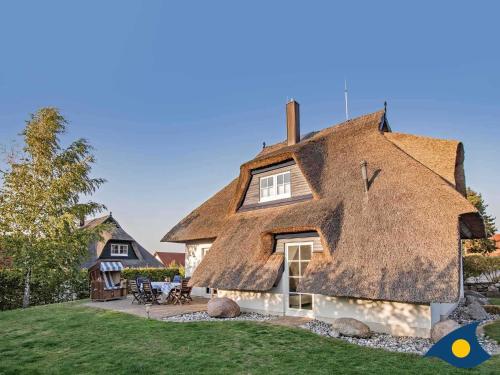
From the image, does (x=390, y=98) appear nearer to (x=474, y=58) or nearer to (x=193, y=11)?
(x=474, y=58)

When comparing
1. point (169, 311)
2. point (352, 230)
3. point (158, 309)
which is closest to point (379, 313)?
point (352, 230)

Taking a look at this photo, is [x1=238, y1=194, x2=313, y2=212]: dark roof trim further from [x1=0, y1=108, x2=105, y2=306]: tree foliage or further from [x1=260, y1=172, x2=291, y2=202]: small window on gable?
[x1=0, y1=108, x2=105, y2=306]: tree foliage

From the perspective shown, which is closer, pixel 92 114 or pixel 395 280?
pixel 395 280

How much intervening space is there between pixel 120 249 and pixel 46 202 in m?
12.8

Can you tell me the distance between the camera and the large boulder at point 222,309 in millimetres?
10891

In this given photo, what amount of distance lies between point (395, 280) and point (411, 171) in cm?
373

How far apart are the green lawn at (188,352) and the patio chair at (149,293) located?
3511 millimetres

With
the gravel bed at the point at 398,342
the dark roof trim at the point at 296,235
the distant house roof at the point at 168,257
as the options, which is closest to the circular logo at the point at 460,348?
the gravel bed at the point at 398,342

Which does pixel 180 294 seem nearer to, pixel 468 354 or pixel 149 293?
pixel 149 293

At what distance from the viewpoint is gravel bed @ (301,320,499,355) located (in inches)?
290

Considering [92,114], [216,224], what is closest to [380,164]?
[216,224]

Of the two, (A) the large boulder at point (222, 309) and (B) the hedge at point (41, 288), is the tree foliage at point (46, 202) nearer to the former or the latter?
(B) the hedge at point (41, 288)

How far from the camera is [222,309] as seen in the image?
36.0 ft

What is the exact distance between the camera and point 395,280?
26.3 ft
